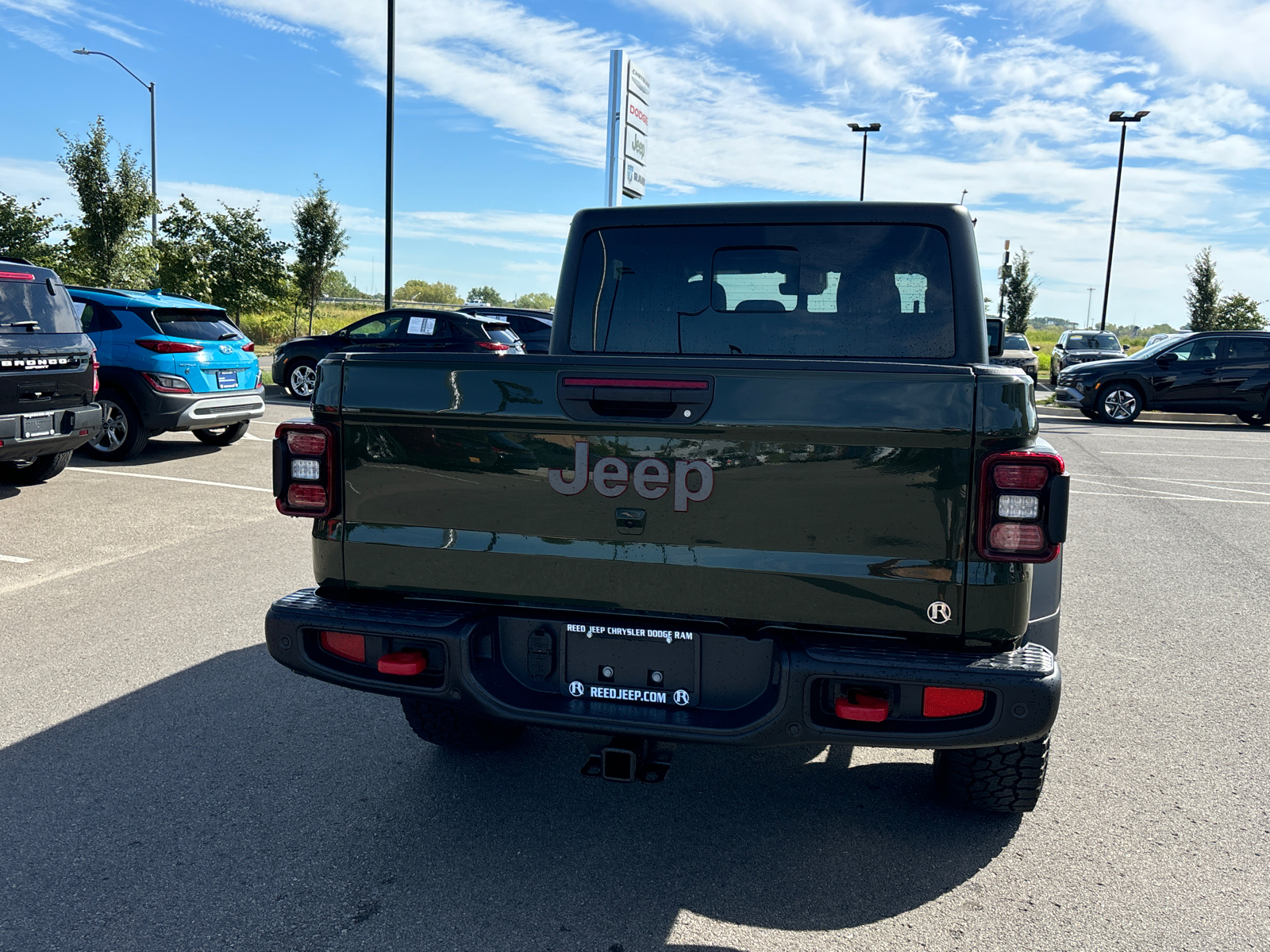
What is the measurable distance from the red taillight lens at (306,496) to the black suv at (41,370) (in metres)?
6.15

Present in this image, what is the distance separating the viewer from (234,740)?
3.90 m

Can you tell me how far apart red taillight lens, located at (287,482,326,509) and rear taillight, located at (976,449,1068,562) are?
191 cm

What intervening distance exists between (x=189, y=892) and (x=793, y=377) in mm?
2238

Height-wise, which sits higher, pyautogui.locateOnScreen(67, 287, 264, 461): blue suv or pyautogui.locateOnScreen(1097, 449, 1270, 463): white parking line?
pyautogui.locateOnScreen(67, 287, 264, 461): blue suv

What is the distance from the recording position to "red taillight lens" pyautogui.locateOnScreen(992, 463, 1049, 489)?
2520 mm

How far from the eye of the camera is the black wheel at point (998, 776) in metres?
3.18

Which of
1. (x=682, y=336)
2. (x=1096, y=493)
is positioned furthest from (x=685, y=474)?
(x=1096, y=493)

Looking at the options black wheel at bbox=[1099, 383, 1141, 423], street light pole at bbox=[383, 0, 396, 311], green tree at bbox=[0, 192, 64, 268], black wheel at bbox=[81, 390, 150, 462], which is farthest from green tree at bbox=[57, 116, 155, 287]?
black wheel at bbox=[1099, 383, 1141, 423]

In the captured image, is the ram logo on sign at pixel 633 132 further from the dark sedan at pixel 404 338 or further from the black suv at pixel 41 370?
the black suv at pixel 41 370

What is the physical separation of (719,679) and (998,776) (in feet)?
3.71

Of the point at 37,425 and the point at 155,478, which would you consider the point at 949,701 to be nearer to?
the point at 37,425

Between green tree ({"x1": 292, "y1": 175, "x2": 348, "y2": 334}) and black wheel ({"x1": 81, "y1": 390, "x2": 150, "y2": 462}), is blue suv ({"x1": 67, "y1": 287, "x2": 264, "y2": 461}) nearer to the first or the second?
black wheel ({"x1": 81, "y1": 390, "x2": 150, "y2": 462})

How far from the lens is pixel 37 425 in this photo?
26.6ft

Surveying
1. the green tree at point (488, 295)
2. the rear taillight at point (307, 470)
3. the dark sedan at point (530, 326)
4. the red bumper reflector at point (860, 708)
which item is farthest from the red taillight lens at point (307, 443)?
the green tree at point (488, 295)
